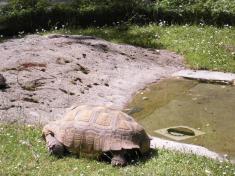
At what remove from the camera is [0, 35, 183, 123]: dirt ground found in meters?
9.61

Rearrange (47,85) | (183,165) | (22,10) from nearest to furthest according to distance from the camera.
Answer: (183,165) → (47,85) → (22,10)

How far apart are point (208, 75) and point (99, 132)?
17.0 ft

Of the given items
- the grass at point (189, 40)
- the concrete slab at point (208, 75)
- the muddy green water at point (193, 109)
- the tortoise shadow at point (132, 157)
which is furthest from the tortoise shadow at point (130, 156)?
the grass at point (189, 40)

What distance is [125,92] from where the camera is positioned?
35.9ft

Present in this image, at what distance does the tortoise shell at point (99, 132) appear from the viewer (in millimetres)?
7280

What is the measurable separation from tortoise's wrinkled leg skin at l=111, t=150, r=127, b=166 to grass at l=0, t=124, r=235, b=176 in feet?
0.28

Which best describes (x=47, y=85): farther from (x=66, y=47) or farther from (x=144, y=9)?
(x=144, y=9)

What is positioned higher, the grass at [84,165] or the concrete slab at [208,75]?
the grass at [84,165]

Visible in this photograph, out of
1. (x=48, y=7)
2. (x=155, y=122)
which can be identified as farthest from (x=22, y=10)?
(x=155, y=122)

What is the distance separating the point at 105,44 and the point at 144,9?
345 cm

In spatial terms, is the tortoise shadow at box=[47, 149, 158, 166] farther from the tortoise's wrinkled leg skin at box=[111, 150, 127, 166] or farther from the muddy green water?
the muddy green water

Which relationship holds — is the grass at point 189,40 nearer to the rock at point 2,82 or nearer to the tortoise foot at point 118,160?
the rock at point 2,82

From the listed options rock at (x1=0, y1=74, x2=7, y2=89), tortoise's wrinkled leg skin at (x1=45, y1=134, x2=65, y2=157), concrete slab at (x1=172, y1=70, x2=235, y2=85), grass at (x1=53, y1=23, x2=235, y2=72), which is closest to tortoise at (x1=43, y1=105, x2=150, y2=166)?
tortoise's wrinkled leg skin at (x1=45, y1=134, x2=65, y2=157)

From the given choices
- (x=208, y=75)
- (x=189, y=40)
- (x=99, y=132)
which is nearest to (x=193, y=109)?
(x=208, y=75)
